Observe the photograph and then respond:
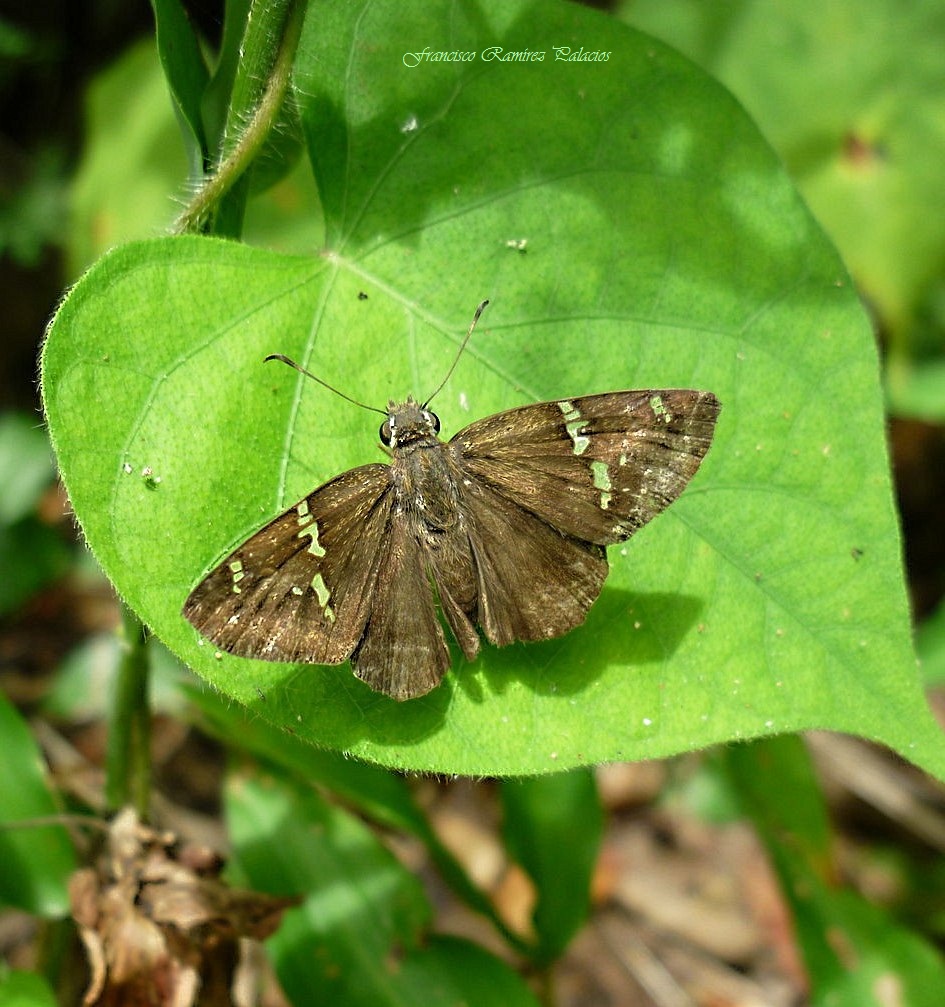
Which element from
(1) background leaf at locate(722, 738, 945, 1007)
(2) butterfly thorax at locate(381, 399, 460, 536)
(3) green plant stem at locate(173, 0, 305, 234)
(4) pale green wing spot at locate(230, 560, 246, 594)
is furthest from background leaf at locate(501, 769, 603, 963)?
(3) green plant stem at locate(173, 0, 305, 234)

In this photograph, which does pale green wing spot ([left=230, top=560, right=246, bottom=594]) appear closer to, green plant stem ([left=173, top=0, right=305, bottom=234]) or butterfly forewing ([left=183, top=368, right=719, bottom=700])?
butterfly forewing ([left=183, top=368, right=719, bottom=700])

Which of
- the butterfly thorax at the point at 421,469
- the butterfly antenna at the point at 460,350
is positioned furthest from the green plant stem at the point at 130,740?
the butterfly antenna at the point at 460,350

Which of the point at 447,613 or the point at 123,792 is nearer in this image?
the point at 447,613

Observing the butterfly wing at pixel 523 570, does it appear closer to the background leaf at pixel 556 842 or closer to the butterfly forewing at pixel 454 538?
the butterfly forewing at pixel 454 538

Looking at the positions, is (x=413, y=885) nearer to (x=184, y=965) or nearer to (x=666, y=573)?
(x=184, y=965)

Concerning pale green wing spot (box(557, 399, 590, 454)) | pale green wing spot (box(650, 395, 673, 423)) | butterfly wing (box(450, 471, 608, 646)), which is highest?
pale green wing spot (box(650, 395, 673, 423))

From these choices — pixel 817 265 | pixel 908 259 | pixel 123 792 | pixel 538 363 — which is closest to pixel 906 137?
pixel 908 259

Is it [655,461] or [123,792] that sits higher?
[655,461]
